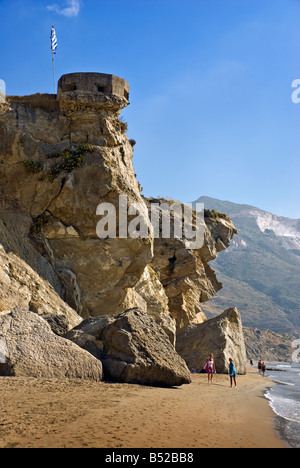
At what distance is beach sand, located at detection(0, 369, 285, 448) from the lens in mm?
5895

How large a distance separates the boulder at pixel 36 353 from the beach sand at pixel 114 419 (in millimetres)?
449

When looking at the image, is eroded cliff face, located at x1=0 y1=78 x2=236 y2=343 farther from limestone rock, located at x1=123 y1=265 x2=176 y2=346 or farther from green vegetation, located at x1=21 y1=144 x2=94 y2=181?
limestone rock, located at x1=123 y1=265 x2=176 y2=346

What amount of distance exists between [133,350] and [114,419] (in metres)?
4.43

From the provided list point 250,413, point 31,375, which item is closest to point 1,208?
point 31,375

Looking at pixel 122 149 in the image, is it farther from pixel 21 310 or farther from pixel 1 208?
pixel 21 310

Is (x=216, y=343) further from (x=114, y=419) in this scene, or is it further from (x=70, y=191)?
(x=114, y=419)

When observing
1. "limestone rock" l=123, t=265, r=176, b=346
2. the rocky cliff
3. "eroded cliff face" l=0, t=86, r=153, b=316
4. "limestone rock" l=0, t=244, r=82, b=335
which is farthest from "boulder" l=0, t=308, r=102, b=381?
"limestone rock" l=123, t=265, r=176, b=346

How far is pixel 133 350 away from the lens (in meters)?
11.5

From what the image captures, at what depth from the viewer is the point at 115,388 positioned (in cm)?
1016

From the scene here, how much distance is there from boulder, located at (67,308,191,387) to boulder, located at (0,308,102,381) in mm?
800

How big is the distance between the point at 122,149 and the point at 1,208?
6.22m

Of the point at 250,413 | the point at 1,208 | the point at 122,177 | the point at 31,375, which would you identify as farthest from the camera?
the point at 122,177

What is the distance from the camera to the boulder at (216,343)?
81.7ft

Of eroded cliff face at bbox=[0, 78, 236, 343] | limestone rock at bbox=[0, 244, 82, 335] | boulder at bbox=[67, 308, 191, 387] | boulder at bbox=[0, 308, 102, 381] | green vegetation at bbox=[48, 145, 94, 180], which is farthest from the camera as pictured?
green vegetation at bbox=[48, 145, 94, 180]
